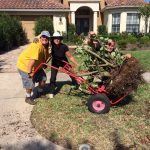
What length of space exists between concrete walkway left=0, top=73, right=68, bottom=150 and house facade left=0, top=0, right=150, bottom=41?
1631 centimetres

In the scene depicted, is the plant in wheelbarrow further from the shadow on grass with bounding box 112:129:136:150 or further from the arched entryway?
the arched entryway

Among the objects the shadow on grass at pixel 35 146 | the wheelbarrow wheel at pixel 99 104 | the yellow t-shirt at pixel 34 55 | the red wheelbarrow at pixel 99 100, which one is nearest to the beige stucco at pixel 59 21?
the yellow t-shirt at pixel 34 55

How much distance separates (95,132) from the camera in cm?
499

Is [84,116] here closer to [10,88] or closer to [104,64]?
[104,64]

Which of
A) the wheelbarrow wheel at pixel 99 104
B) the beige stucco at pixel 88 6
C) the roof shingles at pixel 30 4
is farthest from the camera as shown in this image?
the beige stucco at pixel 88 6

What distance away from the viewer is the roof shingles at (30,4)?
76.2 feet

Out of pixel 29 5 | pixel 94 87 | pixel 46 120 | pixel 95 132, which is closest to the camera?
pixel 95 132

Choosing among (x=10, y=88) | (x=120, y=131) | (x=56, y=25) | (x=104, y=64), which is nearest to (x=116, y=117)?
(x=120, y=131)

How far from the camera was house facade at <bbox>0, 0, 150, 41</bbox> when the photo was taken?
23391 mm

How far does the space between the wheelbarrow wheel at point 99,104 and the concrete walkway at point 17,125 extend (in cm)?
131

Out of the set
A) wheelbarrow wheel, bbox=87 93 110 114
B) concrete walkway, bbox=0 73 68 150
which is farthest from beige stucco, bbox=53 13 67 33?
wheelbarrow wheel, bbox=87 93 110 114

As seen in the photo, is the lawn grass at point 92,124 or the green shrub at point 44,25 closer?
the lawn grass at point 92,124

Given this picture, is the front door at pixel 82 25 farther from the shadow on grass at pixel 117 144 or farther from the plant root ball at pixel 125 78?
the shadow on grass at pixel 117 144

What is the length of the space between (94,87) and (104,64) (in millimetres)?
522
